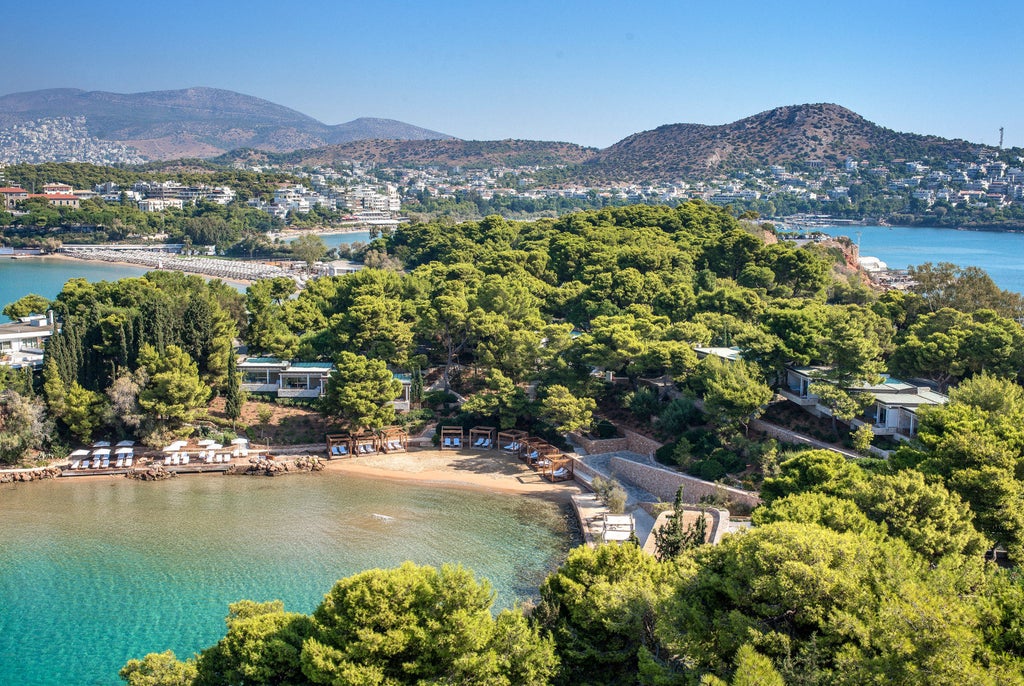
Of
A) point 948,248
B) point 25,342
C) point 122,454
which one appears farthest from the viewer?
point 948,248

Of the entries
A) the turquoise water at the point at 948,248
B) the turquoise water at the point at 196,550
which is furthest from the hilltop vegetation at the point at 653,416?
the turquoise water at the point at 948,248

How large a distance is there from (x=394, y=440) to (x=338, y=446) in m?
1.73

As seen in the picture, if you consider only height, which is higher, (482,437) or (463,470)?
(482,437)

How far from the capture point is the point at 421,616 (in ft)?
35.4

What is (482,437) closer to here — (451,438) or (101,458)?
(451,438)

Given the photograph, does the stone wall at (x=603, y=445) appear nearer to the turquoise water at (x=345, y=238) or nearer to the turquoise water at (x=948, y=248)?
the turquoise water at (x=948, y=248)

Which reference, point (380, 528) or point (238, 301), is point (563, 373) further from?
point (238, 301)

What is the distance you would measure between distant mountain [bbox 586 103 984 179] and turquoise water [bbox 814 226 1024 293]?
3915cm

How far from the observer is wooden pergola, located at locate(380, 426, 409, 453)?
26.0 m

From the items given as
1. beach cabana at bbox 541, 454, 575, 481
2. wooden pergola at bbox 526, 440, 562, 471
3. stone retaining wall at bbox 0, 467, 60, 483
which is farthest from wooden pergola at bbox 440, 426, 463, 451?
stone retaining wall at bbox 0, 467, 60, 483

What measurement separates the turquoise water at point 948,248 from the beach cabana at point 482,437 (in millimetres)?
41648

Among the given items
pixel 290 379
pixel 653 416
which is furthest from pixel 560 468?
pixel 290 379

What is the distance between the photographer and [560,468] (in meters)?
24.4

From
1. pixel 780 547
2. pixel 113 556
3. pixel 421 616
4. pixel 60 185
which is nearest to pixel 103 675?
pixel 113 556
